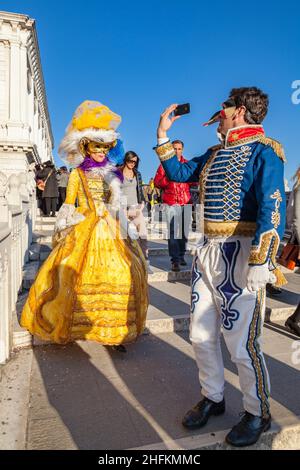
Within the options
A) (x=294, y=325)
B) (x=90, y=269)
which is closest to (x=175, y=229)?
(x=294, y=325)

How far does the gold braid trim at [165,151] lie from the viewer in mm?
2576

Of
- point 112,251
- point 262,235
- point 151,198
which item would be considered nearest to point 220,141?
point 262,235

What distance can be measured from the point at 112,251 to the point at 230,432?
2.00m

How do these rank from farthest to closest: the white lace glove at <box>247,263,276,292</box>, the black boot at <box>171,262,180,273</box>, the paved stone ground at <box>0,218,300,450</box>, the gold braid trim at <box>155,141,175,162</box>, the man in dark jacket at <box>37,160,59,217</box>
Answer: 1. the man in dark jacket at <box>37,160,59,217</box>
2. the black boot at <box>171,262,180,273</box>
3. the gold braid trim at <box>155,141,175,162</box>
4. the paved stone ground at <box>0,218,300,450</box>
5. the white lace glove at <box>247,263,276,292</box>

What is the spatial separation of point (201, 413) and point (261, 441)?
401 millimetres

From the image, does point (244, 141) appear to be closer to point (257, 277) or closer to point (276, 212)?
point (276, 212)

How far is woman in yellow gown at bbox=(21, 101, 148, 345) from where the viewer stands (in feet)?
11.2

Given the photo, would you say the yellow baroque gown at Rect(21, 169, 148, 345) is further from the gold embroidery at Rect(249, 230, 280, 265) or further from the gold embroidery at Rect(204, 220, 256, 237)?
the gold embroidery at Rect(249, 230, 280, 265)

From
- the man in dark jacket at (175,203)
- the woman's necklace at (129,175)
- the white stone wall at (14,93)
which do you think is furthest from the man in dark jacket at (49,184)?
the white stone wall at (14,93)

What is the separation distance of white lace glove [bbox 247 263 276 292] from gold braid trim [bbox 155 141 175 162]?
1005 mm

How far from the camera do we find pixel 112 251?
3.69 metres

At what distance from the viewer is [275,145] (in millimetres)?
2277

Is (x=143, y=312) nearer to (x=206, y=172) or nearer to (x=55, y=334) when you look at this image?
(x=55, y=334)

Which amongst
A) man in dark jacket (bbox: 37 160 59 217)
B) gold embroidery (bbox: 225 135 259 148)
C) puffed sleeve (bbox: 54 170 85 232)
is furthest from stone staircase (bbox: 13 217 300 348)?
man in dark jacket (bbox: 37 160 59 217)
